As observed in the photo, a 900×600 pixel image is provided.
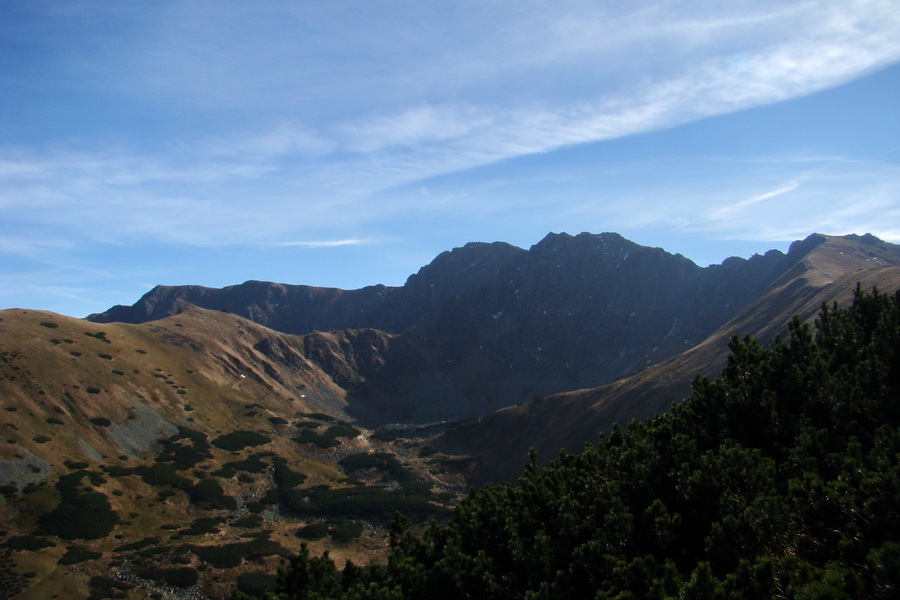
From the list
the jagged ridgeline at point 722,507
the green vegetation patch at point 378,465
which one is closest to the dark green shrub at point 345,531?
the green vegetation patch at point 378,465

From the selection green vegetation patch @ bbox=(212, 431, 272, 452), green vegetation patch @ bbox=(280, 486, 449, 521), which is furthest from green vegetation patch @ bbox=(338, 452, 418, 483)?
green vegetation patch @ bbox=(212, 431, 272, 452)

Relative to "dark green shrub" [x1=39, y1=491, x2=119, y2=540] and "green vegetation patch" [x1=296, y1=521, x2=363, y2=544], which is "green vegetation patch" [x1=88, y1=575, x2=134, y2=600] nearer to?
"dark green shrub" [x1=39, y1=491, x2=119, y2=540]

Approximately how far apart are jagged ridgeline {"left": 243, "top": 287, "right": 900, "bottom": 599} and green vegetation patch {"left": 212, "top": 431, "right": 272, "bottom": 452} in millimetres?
96665

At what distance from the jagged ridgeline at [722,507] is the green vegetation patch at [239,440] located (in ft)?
317

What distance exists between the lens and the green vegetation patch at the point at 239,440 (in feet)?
385

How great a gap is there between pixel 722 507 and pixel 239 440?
12132 cm

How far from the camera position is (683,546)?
18906 mm

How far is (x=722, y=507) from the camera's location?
17484 mm

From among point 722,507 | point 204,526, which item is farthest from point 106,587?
point 722,507

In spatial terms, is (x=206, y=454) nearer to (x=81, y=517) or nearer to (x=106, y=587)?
(x=81, y=517)

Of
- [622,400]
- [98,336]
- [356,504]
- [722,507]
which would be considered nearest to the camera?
[722,507]

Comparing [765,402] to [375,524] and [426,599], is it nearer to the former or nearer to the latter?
[426,599]

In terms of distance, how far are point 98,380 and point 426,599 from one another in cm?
11336

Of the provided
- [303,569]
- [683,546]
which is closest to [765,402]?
[683,546]
